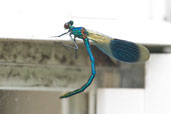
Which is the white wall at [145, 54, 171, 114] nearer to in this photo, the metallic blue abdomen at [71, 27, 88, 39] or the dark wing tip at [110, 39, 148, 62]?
the dark wing tip at [110, 39, 148, 62]

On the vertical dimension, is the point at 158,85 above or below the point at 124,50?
below

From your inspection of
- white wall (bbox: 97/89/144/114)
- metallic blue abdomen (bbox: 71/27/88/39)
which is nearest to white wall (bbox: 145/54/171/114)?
white wall (bbox: 97/89/144/114)

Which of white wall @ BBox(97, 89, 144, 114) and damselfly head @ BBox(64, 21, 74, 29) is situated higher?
damselfly head @ BBox(64, 21, 74, 29)

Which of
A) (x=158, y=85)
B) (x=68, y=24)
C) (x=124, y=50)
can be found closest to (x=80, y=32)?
(x=68, y=24)

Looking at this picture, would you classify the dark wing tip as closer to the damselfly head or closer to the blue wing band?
the blue wing band

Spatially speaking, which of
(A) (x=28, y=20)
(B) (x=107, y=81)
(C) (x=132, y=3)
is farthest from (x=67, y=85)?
(C) (x=132, y=3)

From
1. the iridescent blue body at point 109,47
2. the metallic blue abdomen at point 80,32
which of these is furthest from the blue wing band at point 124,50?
the metallic blue abdomen at point 80,32

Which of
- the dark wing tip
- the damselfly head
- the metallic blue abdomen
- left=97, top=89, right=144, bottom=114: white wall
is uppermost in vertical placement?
the damselfly head

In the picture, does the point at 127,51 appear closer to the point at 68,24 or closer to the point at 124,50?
the point at 124,50

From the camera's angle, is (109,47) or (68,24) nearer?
(68,24)
